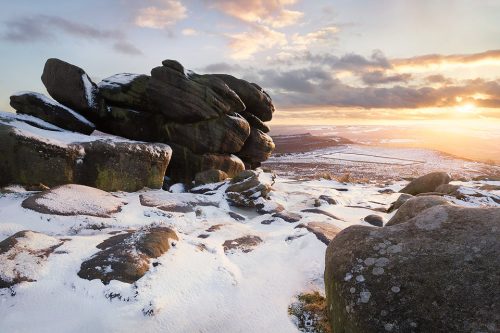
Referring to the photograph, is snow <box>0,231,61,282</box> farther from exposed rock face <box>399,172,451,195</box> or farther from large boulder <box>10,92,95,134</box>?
exposed rock face <box>399,172,451,195</box>

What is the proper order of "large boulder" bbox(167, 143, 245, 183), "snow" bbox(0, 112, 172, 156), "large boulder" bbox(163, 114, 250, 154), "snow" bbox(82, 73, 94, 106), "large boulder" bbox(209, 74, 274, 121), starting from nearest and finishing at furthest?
"snow" bbox(0, 112, 172, 156)
"snow" bbox(82, 73, 94, 106)
"large boulder" bbox(167, 143, 245, 183)
"large boulder" bbox(163, 114, 250, 154)
"large boulder" bbox(209, 74, 274, 121)

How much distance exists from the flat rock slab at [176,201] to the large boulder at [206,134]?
24.2 feet

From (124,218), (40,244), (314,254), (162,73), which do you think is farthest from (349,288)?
(162,73)

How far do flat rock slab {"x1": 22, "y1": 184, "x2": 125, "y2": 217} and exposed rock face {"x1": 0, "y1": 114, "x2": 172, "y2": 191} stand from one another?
3.00 meters

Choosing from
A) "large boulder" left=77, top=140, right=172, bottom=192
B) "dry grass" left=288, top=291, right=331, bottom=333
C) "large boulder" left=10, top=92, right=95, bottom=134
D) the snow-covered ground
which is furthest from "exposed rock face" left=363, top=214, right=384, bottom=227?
"large boulder" left=10, top=92, right=95, bottom=134

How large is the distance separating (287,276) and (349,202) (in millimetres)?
12196

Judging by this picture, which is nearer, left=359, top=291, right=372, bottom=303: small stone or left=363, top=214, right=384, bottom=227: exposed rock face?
left=359, top=291, right=372, bottom=303: small stone

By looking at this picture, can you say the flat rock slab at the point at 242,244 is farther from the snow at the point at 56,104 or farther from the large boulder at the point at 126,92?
the large boulder at the point at 126,92

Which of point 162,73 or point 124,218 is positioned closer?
point 124,218

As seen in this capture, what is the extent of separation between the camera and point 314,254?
10.6m

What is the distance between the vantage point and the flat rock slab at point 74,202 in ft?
38.8

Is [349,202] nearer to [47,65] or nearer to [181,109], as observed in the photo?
[181,109]

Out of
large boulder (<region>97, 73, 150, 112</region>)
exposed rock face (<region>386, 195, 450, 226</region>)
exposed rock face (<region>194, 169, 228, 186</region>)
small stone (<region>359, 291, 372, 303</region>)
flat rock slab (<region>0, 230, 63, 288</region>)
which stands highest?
large boulder (<region>97, 73, 150, 112</region>)

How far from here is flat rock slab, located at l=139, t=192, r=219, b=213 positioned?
14906 millimetres
